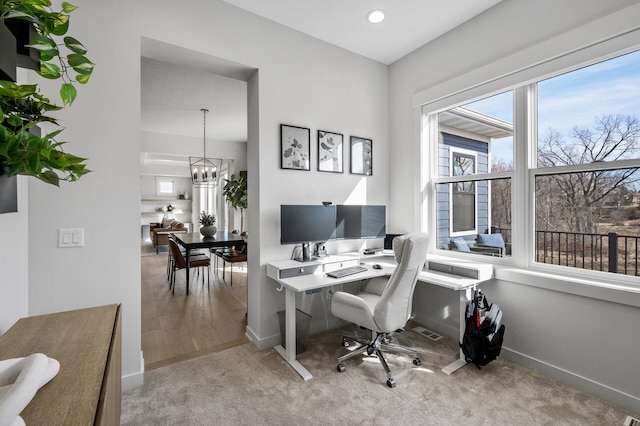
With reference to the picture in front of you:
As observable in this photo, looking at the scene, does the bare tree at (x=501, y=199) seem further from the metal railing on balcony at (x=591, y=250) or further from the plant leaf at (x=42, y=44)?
the plant leaf at (x=42, y=44)

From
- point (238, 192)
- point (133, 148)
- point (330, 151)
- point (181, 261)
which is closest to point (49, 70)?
point (133, 148)

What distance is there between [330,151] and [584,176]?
6.84 feet

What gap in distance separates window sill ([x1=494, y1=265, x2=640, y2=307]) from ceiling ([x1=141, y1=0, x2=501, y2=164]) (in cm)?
226

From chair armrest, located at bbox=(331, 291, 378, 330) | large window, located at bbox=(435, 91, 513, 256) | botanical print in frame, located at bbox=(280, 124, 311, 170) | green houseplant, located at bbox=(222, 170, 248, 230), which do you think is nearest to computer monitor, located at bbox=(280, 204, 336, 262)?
botanical print in frame, located at bbox=(280, 124, 311, 170)

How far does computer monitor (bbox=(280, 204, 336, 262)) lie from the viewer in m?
2.62

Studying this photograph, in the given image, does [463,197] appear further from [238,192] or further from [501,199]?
[238,192]

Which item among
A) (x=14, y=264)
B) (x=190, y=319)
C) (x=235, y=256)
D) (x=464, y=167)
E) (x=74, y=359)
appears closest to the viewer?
(x=74, y=359)

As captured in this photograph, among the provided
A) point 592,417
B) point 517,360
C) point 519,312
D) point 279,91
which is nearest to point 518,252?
point 519,312

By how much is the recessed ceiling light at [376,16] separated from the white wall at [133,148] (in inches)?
21.1

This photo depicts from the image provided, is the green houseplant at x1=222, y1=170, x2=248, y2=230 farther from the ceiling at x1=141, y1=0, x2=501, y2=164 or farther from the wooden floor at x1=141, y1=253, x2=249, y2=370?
the ceiling at x1=141, y1=0, x2=501, y2=164

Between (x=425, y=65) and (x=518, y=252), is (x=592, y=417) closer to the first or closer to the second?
(x=518, y=252)

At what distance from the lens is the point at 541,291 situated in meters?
2.26

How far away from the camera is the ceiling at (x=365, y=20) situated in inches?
97.3

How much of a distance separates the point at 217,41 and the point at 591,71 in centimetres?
284
